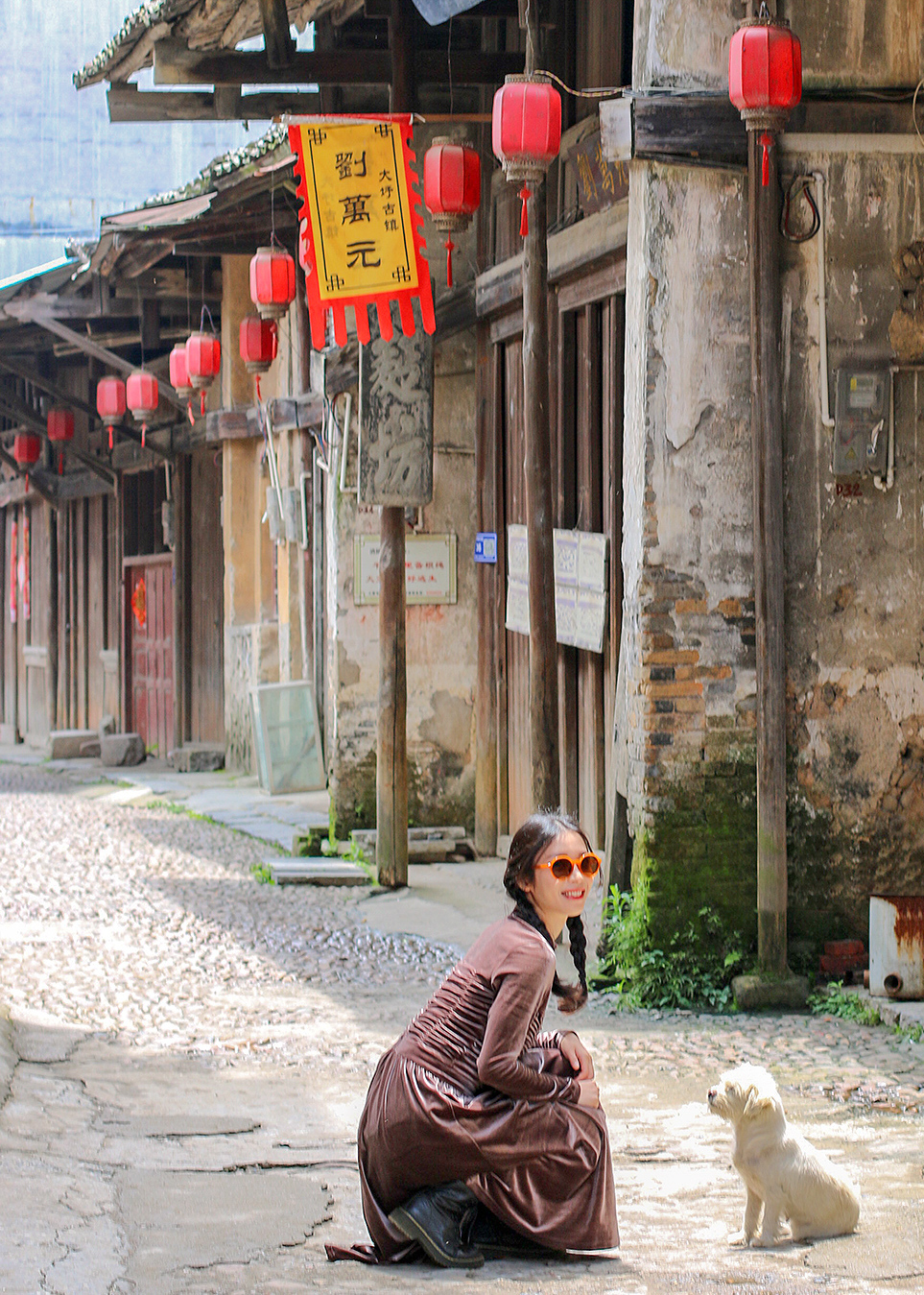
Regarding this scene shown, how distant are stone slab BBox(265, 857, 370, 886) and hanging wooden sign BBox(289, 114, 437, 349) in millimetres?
3252

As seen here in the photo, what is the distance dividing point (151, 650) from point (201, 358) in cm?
468

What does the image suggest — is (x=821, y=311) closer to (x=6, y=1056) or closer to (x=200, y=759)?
(x=6, y=1056)

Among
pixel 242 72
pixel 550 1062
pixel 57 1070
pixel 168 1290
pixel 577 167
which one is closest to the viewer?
pixel 168 1290

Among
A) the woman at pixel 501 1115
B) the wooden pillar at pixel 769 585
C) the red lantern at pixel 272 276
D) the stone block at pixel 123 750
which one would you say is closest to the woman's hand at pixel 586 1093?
the woman at pixel 501 1115

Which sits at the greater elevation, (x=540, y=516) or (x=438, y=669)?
(x=540, y=516)

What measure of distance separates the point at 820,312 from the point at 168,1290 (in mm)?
4736

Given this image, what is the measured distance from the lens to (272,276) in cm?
1137

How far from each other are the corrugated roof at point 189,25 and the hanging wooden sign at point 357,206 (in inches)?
42.4

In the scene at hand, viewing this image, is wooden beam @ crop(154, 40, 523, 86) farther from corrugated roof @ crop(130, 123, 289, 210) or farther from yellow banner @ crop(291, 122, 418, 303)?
corrugated roof @ crop(130, 123, 289, 210)

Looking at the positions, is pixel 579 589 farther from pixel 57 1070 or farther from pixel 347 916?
pixel 57 1070

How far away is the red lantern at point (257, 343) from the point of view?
13.0 m

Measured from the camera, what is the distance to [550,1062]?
3803 mm

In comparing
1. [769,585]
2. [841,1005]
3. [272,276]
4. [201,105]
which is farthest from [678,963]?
[272,276]

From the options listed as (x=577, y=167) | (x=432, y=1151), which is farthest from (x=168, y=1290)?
(x=577, y=167)
